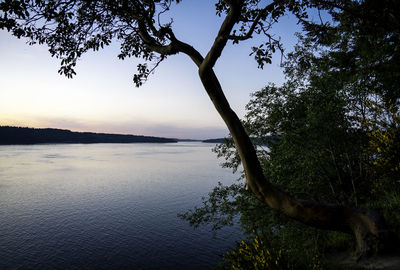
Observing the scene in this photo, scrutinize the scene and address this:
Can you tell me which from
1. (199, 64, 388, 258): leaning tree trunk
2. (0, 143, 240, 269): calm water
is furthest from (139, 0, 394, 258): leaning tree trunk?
(0, 143, 240, 269): calm water

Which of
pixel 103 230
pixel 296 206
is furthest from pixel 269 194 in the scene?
pixel 103 230

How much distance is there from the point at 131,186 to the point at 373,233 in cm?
5502

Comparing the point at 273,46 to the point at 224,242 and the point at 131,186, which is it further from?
the point at 131,186

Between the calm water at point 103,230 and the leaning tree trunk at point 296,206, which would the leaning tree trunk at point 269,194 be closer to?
the leaning tree trunk at point 296,206

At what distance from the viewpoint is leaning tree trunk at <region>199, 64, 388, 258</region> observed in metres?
3.54

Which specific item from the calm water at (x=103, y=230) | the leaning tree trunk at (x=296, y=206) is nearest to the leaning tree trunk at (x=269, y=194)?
the leaning tree trunk at (x=296, y=206)

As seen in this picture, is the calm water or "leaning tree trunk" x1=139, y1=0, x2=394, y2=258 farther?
the calm water

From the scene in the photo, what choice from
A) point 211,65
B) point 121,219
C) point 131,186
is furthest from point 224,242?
point 131,186

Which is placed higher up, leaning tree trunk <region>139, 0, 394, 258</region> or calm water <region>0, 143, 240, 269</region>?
leaning tree trunk <region>139, 0, 394, 258</region>

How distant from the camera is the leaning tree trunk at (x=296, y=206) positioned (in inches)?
139

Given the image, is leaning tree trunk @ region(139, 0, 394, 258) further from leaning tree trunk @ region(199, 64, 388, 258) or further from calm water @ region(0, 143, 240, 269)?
calm water @ region(0, 143, 240, 269)

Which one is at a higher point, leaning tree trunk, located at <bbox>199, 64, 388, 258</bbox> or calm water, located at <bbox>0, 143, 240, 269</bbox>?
leaning tree trunk, located at <bbox>199, 64, 388, 258</bbox>

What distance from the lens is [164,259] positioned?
2455 cm

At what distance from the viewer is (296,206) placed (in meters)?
3.80
